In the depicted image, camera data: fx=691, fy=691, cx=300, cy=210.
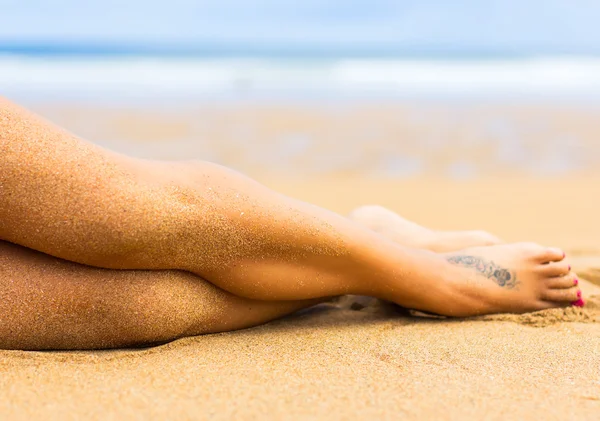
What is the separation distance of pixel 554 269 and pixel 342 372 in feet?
3.05

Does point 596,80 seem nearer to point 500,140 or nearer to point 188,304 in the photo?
point 500,140

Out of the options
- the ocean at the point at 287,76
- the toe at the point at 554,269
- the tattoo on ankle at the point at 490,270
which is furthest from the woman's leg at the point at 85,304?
the ocean at the point at 287,76

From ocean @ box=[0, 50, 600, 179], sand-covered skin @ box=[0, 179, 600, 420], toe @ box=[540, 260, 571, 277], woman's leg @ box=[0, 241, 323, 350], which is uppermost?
ocean @ box=[0, 50, 600, 179]

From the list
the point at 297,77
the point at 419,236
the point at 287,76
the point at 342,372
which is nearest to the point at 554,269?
the point at 419,236

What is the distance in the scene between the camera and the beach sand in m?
1.20

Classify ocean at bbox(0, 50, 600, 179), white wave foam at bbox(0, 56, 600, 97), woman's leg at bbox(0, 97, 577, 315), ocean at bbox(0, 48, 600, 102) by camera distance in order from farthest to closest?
white wave foam at bbox(0, 56, 600, 97), ocean at bbox(0, 48, 600, 102), ocean at bbox(0, 50, 600, 179), woman's leg at bbox(0, 97, 577, 315)

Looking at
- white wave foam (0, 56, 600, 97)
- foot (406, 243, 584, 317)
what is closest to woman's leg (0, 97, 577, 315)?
foot (406, 243, 584, 317)

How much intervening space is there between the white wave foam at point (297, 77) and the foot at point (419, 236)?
8.84 metres

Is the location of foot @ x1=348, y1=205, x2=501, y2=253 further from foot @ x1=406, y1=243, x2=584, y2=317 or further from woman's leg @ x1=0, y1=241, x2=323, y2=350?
woman's leg @ x1=0, y1=241, x2=323, y2=350

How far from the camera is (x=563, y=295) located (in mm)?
2051

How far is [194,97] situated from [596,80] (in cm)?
773

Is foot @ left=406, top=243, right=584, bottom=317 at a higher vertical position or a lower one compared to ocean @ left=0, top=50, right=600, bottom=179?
lower

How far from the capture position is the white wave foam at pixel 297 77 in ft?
37.7

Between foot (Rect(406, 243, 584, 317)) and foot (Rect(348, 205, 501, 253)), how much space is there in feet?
0.43
